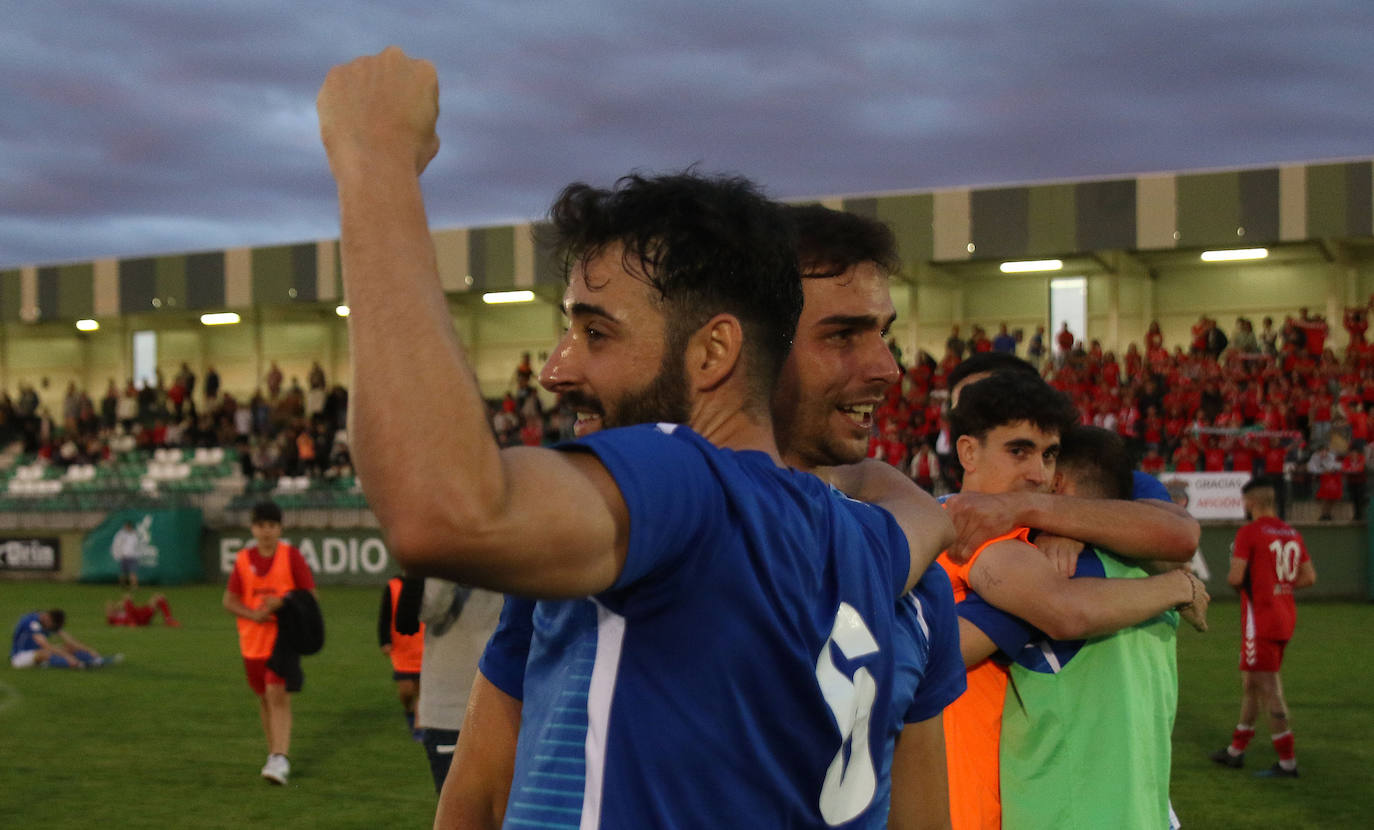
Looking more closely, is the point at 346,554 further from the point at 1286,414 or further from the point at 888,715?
the point at 888,715

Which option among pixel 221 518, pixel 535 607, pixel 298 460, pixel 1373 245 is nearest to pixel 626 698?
pixel 535 607

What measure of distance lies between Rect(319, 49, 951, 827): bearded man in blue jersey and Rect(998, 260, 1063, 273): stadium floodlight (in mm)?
33418

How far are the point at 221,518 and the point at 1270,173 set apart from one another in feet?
82.8

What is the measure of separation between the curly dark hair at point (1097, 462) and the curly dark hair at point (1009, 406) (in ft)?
0.62

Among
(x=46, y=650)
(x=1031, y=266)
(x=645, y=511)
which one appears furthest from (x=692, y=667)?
(x=1031, y=266)

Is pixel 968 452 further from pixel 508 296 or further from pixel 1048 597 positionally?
pixel 508 296

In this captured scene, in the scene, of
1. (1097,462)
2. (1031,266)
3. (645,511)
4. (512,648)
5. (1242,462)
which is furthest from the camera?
(1031,266)

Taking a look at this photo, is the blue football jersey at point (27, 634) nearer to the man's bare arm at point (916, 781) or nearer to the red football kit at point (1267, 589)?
the red football kit at point (1267, 589)

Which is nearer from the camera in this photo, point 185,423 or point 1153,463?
point 1153,463

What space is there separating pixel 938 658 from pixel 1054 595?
3.36 ft

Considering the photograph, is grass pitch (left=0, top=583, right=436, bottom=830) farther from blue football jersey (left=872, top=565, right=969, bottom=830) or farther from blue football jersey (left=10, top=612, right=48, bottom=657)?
blue football jersey (left=872, top=565, right=969, bottom=830)

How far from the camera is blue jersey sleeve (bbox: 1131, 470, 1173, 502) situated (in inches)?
147

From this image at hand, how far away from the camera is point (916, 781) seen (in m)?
2.00

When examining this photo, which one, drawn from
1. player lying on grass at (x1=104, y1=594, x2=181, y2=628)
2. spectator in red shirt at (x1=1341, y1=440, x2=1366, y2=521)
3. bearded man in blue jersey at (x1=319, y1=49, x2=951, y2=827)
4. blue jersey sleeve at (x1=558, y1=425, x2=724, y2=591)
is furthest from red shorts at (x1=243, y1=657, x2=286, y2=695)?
spectator in red shirt at (x1=1341, y1=440, x2=1366, y2=521)
